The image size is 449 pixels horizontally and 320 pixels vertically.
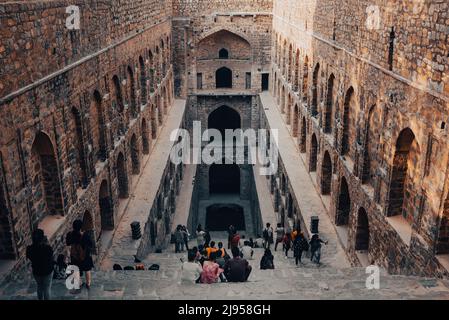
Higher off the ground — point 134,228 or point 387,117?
point 387,117

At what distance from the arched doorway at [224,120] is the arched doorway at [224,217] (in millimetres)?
4401

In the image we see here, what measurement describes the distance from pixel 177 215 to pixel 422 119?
524 inches

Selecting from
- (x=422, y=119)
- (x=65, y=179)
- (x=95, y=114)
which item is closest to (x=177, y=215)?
(x=95, y=114)

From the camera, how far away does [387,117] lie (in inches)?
354

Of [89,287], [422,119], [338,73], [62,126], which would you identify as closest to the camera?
[89,287]

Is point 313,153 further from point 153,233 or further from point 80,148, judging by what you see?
point 80,148

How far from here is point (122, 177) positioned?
13742 mm

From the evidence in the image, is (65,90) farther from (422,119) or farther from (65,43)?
(422,119)

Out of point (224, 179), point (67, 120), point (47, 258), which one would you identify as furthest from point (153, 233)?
point (224, 179)

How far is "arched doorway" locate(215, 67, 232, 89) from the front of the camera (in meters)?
27.2

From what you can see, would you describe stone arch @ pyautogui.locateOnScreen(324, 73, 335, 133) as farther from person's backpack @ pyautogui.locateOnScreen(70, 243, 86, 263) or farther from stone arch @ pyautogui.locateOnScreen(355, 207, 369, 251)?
person's backpack @ pyautogui.locateOnScreen(70, 243, 86, 263)

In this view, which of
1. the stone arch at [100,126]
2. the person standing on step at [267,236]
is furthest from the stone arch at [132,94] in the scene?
the person standing on step at [267,236]

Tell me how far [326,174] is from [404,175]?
518 centimetres

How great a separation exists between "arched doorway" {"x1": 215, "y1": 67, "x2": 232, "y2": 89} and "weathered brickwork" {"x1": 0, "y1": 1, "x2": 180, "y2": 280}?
10802 millimetres
